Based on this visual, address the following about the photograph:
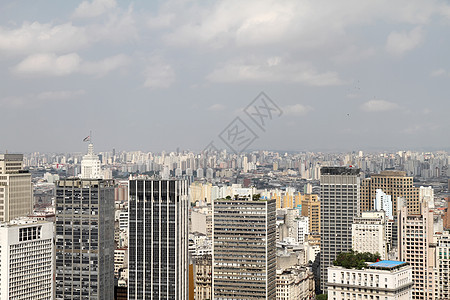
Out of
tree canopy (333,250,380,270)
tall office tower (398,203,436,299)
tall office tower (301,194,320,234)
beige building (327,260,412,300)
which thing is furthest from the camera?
tall office tower (301,194,320,234)

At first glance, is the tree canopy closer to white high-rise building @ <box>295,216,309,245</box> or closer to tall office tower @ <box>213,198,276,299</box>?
tall office tower @ <box>213,198,276,299</box>

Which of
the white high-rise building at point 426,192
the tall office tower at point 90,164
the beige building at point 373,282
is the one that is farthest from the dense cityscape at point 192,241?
the white high-rise building at point 426,192

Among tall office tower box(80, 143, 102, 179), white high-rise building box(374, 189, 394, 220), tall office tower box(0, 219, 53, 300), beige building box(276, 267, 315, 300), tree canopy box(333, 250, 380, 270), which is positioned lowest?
beige building box(276, 267, 315, 300)

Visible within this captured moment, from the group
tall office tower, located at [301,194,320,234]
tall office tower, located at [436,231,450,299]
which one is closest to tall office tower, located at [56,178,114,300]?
tall office tower, located at [436,231,450,299]

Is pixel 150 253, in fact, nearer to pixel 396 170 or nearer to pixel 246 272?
pixel 246 272

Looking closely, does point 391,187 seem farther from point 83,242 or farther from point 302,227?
point 83,242

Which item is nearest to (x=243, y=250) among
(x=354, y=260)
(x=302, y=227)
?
(x=354, y=260)

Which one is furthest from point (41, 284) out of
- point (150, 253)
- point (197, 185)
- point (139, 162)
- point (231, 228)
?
point (197, 185)

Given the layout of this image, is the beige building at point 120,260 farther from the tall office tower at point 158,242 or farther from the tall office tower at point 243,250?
the tall office tower at point 243,250
